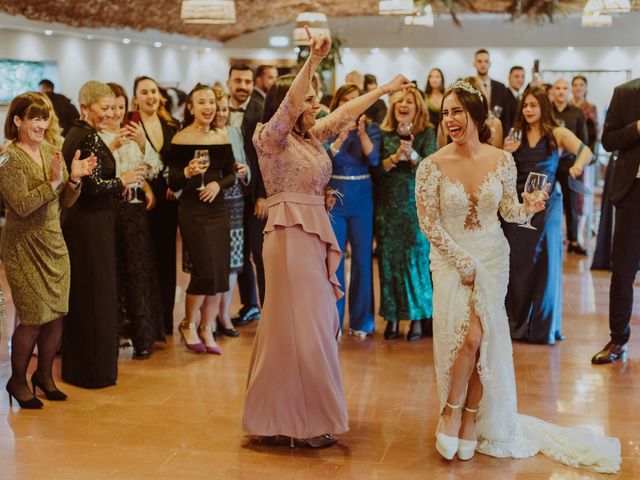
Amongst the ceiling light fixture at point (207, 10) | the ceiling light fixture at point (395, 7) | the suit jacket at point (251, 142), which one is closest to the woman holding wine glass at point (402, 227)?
the suit jacket at point (251, 142)

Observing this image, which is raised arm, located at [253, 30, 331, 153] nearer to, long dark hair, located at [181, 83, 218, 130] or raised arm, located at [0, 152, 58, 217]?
raised arm, located at [0, 152, 58, 217]

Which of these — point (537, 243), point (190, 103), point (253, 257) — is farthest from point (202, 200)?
point (537, 243)

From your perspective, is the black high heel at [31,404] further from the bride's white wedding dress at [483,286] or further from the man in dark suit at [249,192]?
the bride's white wedding dress at [483,286]

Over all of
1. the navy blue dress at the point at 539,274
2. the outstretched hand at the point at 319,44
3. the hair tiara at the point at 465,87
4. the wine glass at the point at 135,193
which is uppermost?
the outstretched hand at the point at 319,44

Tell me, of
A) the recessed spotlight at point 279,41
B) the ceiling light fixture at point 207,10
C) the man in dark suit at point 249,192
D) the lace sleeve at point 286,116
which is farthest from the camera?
the recessed spotlight at point 279,41

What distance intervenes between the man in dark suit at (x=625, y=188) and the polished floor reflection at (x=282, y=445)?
0.49 metres

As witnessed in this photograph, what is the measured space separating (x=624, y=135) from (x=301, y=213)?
2328mm

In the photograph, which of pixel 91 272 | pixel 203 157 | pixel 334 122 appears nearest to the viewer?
pixel 334 122

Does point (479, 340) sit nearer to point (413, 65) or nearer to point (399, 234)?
point (399, 234)

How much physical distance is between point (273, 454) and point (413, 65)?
44.3 feet

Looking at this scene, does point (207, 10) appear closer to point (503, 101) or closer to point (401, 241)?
point (503, 101)

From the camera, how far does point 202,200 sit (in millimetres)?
6117

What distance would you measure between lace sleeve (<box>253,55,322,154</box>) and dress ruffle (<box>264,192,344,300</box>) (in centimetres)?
24

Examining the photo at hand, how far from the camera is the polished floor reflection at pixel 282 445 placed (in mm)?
4262
